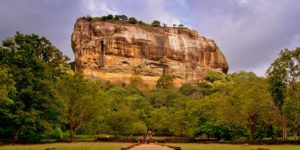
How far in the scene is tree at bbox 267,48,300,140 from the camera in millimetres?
44312

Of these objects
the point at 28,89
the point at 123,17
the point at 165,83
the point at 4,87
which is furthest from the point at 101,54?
the point at 4,87

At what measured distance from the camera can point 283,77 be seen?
148 feet

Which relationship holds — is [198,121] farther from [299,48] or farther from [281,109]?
[299,48]

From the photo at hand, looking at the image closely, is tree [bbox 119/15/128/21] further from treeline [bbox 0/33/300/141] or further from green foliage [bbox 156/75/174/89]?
treeline [bbox 0/33/300/141]

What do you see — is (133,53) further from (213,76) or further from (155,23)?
(213,76)

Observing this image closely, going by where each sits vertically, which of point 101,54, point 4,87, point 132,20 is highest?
point 132,20

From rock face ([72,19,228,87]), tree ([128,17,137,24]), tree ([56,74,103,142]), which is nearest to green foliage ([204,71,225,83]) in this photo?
rock face ([72,19,228,87])

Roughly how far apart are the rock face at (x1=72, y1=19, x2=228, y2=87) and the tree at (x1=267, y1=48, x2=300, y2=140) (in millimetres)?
108692

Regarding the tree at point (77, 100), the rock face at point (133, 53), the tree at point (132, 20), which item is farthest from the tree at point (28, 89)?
the tree at point (132, 20)

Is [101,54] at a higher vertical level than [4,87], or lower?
higher

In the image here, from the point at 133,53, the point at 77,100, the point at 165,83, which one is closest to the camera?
the point at 77,100

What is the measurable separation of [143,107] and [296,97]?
46502mm

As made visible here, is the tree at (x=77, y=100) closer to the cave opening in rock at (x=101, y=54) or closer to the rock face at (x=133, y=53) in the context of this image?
the rock face at (x=133, y=53)

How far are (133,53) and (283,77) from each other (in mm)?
115018
